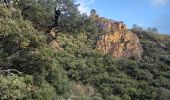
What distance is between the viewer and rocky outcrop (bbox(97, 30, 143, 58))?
222ft

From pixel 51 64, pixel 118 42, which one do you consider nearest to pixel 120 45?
pixel 118 42

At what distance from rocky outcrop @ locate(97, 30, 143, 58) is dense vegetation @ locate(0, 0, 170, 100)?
10.8m

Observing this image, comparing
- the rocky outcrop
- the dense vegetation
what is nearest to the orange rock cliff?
the rocky outcrop

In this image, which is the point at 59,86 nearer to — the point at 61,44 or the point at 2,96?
the point at 2,96

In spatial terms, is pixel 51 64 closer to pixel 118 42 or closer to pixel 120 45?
pixel 118 42

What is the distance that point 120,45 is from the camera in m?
69.6

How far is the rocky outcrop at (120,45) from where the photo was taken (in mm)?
67581

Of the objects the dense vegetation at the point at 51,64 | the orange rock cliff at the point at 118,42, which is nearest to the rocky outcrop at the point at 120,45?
the orange rock cliff at the point at 118,42

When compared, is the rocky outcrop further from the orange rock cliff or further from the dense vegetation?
the dense vegetation

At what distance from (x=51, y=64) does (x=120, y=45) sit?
4931 centimetres

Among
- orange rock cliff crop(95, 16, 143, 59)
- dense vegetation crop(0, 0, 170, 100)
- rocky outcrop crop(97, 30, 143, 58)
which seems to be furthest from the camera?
rocky outcrop crop(97, 30, 143, 58)

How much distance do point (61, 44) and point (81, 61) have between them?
2995mm

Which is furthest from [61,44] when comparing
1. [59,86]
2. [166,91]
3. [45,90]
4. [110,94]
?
[45,90]

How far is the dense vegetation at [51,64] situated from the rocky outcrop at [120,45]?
10833 millimetres
